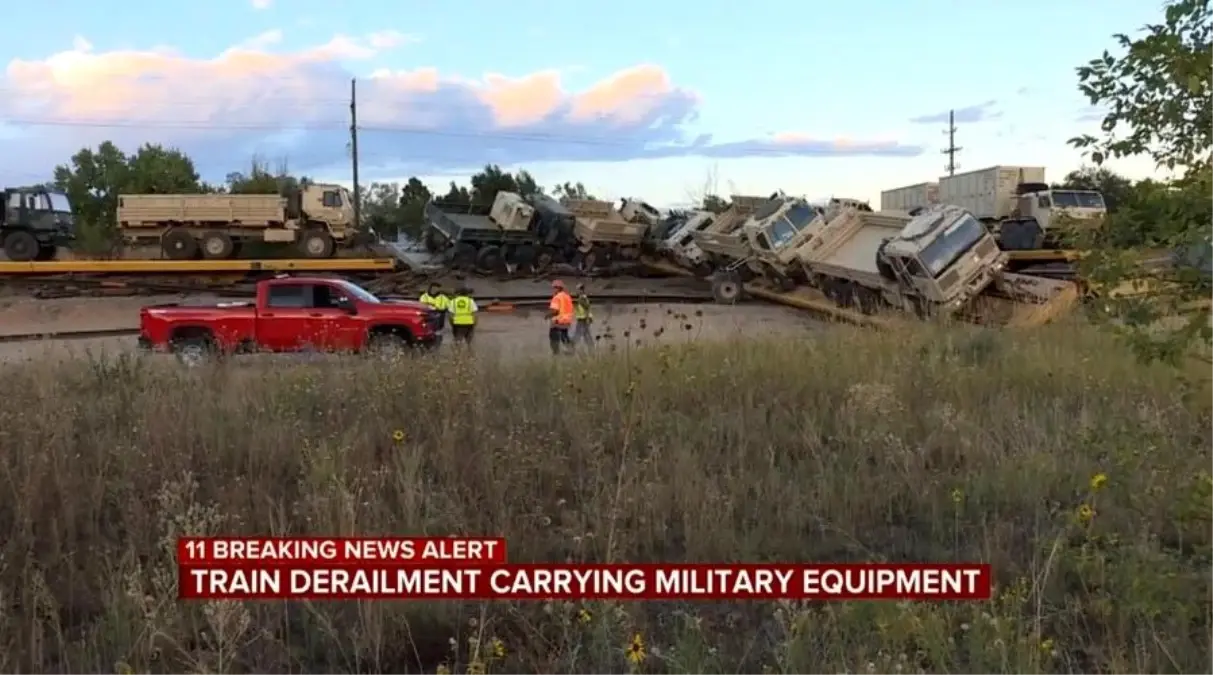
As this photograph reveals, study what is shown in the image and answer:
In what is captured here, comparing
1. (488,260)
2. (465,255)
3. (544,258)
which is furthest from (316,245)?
(544,258)

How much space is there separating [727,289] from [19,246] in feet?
65.4

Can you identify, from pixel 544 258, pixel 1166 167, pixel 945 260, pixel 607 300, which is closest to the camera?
pixel 1166 167

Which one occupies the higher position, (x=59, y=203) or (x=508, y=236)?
(x=59, y=203)

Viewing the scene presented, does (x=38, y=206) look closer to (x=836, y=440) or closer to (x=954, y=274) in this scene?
(x=954, y=274)

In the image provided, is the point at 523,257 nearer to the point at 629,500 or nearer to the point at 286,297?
the point at 286,297

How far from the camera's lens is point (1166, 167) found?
3.07 metres

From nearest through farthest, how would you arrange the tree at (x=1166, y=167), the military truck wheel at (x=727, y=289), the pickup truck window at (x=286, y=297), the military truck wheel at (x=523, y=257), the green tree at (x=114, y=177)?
the tree at (x=1166, y=167)
the pickup truck window at (x=286, y=297)
the military truck wheel at (x=727, y=289)
the military truck wheel at (x=523, y=257)
the green tree at (x=114, y=177)

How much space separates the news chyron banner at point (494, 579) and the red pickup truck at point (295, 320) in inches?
490

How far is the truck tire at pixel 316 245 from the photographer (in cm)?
3175

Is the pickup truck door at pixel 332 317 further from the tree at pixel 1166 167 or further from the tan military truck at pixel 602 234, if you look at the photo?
the tan military truck at pixel 602 234

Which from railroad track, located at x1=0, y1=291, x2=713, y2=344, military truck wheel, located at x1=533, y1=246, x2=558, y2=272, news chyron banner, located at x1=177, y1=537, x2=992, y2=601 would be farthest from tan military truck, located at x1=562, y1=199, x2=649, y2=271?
news chyron banner, located at x1=177, y1=537, x2=992, y2=601

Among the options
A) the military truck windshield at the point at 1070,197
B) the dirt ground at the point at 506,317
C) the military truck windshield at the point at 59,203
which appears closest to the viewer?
the dirt ground at the point at 506,317

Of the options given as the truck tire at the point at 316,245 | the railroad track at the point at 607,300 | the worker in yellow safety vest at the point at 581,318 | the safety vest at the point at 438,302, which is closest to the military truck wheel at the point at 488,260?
the railroad track at the point at 607,300

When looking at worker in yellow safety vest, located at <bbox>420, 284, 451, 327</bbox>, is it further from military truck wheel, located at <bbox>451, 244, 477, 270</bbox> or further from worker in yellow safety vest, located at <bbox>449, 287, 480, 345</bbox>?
military truck wheel, located at <bbox>451, 244, 477, 270</bbox>
